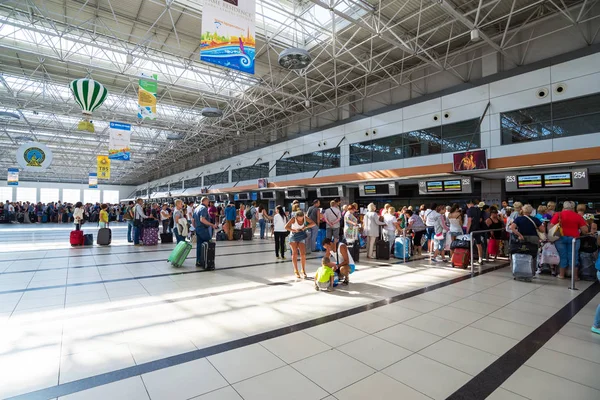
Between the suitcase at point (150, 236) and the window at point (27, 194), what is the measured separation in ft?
179

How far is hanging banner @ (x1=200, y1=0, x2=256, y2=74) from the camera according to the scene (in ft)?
18.1

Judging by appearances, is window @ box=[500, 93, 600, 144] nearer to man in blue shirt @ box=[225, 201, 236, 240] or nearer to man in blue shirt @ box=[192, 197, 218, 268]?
man in blue shirt @ box=[192, 197, 218, 268]

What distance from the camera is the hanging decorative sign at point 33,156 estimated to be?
1348cm

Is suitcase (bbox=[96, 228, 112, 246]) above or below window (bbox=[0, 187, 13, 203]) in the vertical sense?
below

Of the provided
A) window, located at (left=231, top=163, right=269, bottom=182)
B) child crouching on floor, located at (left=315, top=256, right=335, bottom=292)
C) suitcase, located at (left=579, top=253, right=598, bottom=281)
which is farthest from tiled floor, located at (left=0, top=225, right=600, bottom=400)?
window, located at (left=231, top=163, right=269, bottom=182)

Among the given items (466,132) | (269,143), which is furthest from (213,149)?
(466,132)

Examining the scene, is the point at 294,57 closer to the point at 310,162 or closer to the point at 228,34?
the point at 228,34

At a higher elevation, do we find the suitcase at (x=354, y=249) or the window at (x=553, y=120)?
the window at (x=553, y=120)

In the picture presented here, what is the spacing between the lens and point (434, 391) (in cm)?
231

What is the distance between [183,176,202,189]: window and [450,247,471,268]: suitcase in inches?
1184

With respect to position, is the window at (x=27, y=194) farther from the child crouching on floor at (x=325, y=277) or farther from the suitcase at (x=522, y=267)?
the suitcase at (x=522, y=267)

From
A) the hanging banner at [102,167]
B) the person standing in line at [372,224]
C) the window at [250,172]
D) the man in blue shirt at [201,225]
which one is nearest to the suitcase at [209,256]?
the man in blue shirt at [201,225]

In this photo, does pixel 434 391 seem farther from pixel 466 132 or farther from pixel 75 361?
pixel 466 132

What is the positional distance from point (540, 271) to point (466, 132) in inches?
273
